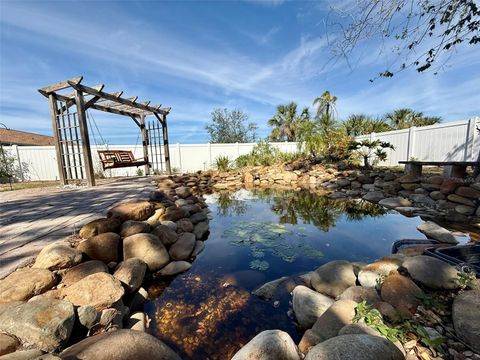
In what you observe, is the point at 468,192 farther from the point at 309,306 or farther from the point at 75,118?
the point at 75,118

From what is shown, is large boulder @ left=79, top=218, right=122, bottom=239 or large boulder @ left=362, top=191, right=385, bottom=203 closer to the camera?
large boulder @ left=79, top=218, right=122, bottom=239

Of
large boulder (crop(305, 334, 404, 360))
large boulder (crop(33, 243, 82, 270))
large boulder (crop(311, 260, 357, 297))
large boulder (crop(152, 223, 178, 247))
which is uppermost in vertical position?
large boulder (crop(33, 243, 82, 270))

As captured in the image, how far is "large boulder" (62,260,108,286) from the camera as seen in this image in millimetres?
1637

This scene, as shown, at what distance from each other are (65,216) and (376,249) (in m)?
3.69

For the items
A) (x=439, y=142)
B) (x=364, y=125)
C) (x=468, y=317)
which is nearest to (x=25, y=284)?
(x=468, y=317)

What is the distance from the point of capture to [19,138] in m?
13.7

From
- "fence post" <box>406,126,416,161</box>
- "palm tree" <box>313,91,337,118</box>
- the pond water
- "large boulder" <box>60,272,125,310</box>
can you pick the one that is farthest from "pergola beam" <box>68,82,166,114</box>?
"palm tree" <box>313,91,337,118</box>

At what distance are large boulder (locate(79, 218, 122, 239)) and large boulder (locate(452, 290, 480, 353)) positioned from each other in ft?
8.72

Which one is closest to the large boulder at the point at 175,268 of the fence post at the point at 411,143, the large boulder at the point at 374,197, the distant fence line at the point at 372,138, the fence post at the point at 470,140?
the large boulder at the point at 374,197

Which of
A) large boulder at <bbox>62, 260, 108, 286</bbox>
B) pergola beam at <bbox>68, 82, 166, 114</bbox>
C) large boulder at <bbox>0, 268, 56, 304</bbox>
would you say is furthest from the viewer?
pergola beam at <bbox>68, 82, 166, 114</bbox>

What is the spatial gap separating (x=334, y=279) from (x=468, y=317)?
0.90 metres

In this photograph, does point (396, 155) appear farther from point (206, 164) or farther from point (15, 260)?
point (15, 260)

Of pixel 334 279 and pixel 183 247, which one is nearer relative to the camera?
pixel 334 279

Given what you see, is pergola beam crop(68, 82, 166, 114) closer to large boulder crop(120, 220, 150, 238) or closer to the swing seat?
the swing seat
